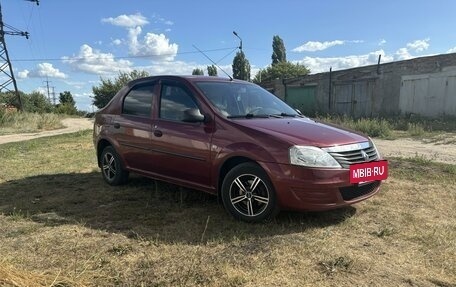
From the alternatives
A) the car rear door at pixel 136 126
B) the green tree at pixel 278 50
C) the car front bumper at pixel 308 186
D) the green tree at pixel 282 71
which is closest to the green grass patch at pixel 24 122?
the car rear door at pixel 136 126

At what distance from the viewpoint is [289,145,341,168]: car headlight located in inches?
167

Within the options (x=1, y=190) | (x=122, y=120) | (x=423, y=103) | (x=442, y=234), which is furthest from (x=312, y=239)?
(x=423, y=103)

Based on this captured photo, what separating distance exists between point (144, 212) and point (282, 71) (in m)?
49.5

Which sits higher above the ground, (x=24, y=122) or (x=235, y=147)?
(x=235, y=147)

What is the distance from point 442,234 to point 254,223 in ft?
6.12

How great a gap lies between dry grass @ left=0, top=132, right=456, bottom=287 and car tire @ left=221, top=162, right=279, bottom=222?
0.44 feet

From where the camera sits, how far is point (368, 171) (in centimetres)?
461

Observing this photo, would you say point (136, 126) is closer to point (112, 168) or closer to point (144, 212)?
point (112, 168)

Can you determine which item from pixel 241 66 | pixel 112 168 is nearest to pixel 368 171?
pixel 112 168

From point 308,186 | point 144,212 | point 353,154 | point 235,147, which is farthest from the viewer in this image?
point 144,212

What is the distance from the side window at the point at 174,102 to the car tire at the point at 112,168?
50.7 inches

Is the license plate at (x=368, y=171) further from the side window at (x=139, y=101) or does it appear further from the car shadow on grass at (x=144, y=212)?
the side window at (x=139, y=101)

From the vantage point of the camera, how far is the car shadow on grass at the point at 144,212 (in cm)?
439

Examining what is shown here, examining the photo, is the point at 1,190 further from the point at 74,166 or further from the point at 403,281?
the point at 403,281
